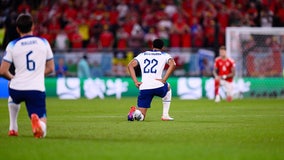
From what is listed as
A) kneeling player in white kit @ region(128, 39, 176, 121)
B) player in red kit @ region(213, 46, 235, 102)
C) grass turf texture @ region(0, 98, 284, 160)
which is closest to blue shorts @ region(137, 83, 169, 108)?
kneeling player in white kit @ region(128, 39, 176, 121)

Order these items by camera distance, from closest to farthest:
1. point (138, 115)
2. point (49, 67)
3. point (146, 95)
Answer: point (49, 67) < point (138, 115) < point (146, 95)

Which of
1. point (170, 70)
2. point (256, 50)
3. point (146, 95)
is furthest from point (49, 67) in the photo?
point (256, 50)

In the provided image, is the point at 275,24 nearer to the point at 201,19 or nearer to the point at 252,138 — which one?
the point at 201,19

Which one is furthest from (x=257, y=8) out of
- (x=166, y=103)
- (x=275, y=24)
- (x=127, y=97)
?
(x=166, y=103)

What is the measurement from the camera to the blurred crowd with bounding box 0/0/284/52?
3431cm

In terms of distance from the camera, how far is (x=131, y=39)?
34406 mm

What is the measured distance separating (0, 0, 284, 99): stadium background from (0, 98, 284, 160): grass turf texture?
13.2 m

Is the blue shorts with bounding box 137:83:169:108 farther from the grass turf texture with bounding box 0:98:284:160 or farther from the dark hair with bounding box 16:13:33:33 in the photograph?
the dark hair with bounding box 16:13:33:33

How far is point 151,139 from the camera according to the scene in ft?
43.4

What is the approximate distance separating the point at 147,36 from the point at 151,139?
21.6 meters

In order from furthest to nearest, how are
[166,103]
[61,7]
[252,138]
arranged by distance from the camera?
[61,7] → [166,103] → [252,138]

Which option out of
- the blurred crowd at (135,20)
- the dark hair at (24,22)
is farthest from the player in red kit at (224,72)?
the dark hair at (24,22)

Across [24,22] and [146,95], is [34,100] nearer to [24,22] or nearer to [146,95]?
[24,22]

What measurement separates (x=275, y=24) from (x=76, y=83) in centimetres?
956
